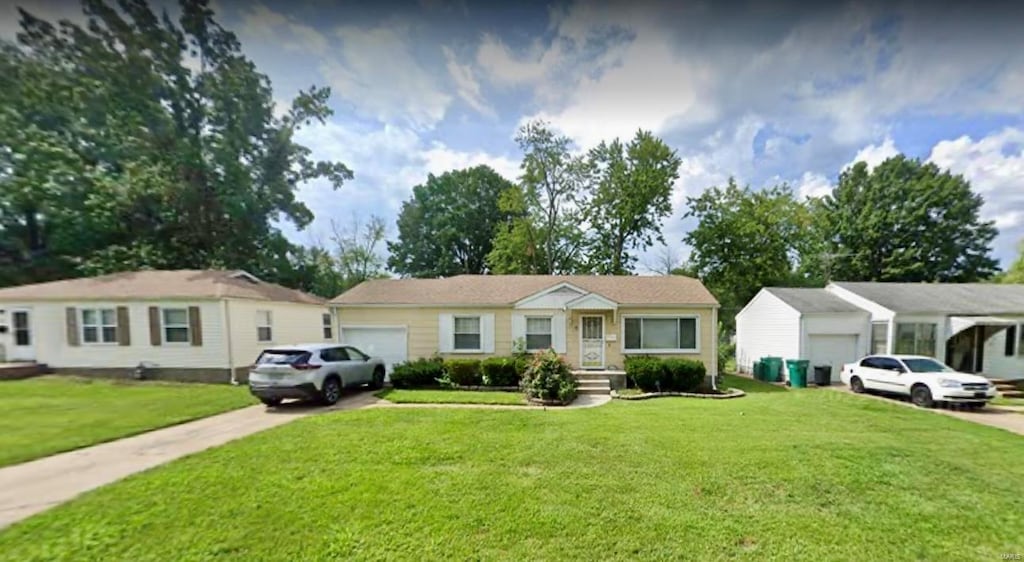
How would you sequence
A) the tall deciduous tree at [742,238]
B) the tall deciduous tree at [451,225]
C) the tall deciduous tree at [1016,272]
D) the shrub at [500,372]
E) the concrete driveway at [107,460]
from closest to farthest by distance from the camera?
the concrete driveway at [107,460] < the shrub at [500,372] < the tall deciduous tree at [742,238] < the tall deciduous tree at [1016,272] < the tall deciduous tree at [451,225]

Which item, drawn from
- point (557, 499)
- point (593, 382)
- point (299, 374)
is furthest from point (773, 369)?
point (299, 374)

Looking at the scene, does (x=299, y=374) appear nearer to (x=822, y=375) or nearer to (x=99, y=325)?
(x=99, y=325)

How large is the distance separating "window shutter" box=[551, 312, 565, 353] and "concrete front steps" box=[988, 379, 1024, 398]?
49.9 feet

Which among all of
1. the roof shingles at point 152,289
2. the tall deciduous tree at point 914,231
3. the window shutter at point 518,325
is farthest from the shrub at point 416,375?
the tall deciduous tree at point 914,231

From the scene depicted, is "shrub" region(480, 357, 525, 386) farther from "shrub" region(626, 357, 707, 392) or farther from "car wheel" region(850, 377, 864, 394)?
"car wheel" region(850, 377, 864, 394)

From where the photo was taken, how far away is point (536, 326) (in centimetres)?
1405

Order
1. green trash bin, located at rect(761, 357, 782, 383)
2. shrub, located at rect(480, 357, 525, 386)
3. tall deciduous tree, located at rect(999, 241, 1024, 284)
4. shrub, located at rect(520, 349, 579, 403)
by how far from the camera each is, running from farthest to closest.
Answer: tall deciduous tree, located at rect(999, 241, 1024, 284)
green trash bin, located at rect(761, 357, 782, 383)
shrub, located at rect(480, 357, 525, 386)
shrub, located at rect(520, 349, 579, 403)

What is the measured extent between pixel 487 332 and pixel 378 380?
13.8ft

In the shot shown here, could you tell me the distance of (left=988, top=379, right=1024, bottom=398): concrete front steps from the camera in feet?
41.5

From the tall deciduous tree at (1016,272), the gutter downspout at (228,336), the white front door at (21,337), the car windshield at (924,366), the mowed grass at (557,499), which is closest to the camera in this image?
the mowed grass at (557,499)

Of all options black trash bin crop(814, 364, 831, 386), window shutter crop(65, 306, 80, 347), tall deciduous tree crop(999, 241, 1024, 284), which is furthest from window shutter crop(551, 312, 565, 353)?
tall deciduous tree crop(999, 241, 1024, 284)

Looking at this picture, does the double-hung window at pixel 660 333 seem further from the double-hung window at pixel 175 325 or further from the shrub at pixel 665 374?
the double-hung window at pixel 175 325

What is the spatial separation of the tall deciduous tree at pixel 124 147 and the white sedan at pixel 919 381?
97.3 feet

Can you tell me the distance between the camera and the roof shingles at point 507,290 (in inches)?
551
